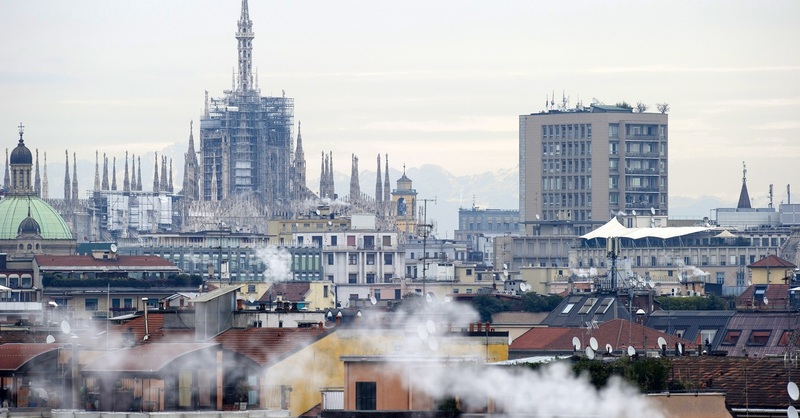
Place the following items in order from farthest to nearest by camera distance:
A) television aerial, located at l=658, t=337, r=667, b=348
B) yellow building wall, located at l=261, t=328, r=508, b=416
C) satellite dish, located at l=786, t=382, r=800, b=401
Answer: television aerial, located at l=658, t=337, r=667, b=348 < yellow building wall, located at l=261, t=328, r=508, b=416 < satellite dish, located at l=786, t=382, r=800, b=401

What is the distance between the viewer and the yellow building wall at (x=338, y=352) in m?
56.5

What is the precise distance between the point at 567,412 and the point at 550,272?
14466 cm

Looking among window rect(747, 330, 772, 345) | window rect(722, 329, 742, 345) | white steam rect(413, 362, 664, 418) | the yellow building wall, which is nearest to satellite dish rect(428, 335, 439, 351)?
the yellow building wall

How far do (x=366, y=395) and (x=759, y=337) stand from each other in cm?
5007

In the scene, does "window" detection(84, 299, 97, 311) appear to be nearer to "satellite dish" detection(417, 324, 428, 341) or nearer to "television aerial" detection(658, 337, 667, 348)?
"television aerial" detection(658, 337, 667, 348)

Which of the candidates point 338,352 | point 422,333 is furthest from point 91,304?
point 422,333

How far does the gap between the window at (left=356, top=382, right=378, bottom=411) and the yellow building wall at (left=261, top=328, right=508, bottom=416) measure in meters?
1.51

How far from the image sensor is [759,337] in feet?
336

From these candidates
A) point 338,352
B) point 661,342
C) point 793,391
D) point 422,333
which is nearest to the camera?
point 793,391

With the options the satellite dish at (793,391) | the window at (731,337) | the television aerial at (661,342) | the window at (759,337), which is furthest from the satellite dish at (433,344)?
the window at (731,337)

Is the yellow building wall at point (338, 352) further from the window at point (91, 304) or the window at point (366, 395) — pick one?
the window at point (91, 304)

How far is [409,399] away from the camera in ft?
177

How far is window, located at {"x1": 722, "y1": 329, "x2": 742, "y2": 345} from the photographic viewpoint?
103 metres

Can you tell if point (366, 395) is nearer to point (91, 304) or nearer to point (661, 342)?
point (661, 342)
